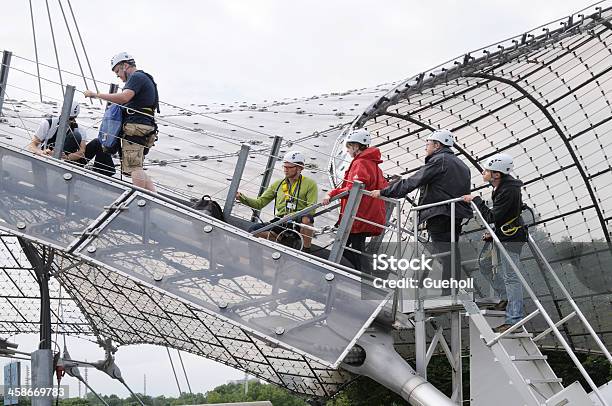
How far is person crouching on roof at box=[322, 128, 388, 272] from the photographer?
507 inches

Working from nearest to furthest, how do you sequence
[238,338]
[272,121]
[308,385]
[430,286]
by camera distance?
[430,286] < [238,338] < [308,385] < [272,121]

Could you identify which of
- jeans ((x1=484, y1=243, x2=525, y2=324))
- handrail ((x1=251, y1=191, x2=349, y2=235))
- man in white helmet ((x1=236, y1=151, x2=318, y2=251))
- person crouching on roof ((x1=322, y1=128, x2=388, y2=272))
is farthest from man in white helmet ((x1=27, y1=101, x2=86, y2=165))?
jeans ((x1=484, y1=243, x2=525, y2=324))

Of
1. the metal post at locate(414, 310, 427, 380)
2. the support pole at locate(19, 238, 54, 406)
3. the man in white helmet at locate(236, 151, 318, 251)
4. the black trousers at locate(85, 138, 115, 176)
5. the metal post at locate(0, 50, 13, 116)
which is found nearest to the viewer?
the metal post at locate(414, 310, 427, 380)

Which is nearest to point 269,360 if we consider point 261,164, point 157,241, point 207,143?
point 157,241

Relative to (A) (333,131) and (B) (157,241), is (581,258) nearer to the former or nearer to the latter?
(A) (333,131)

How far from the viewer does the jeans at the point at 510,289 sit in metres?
12.1

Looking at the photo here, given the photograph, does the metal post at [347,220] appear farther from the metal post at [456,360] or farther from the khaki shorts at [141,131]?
the khaki shorts at [141,131]

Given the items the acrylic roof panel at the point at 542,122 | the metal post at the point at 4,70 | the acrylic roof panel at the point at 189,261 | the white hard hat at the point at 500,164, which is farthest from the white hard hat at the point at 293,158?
the acrylic roof panel at the point at 542,122

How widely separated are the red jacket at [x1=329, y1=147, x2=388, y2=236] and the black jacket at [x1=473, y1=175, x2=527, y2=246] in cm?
118

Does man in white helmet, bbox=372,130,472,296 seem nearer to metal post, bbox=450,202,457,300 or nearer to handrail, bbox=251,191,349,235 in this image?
metal post, bbox=450,202,457,300

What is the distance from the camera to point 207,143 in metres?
27.0

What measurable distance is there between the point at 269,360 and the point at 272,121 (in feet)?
46.9

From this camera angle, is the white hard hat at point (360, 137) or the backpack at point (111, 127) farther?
the backpack at point (111, 127)

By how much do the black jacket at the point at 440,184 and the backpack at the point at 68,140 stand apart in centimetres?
456
